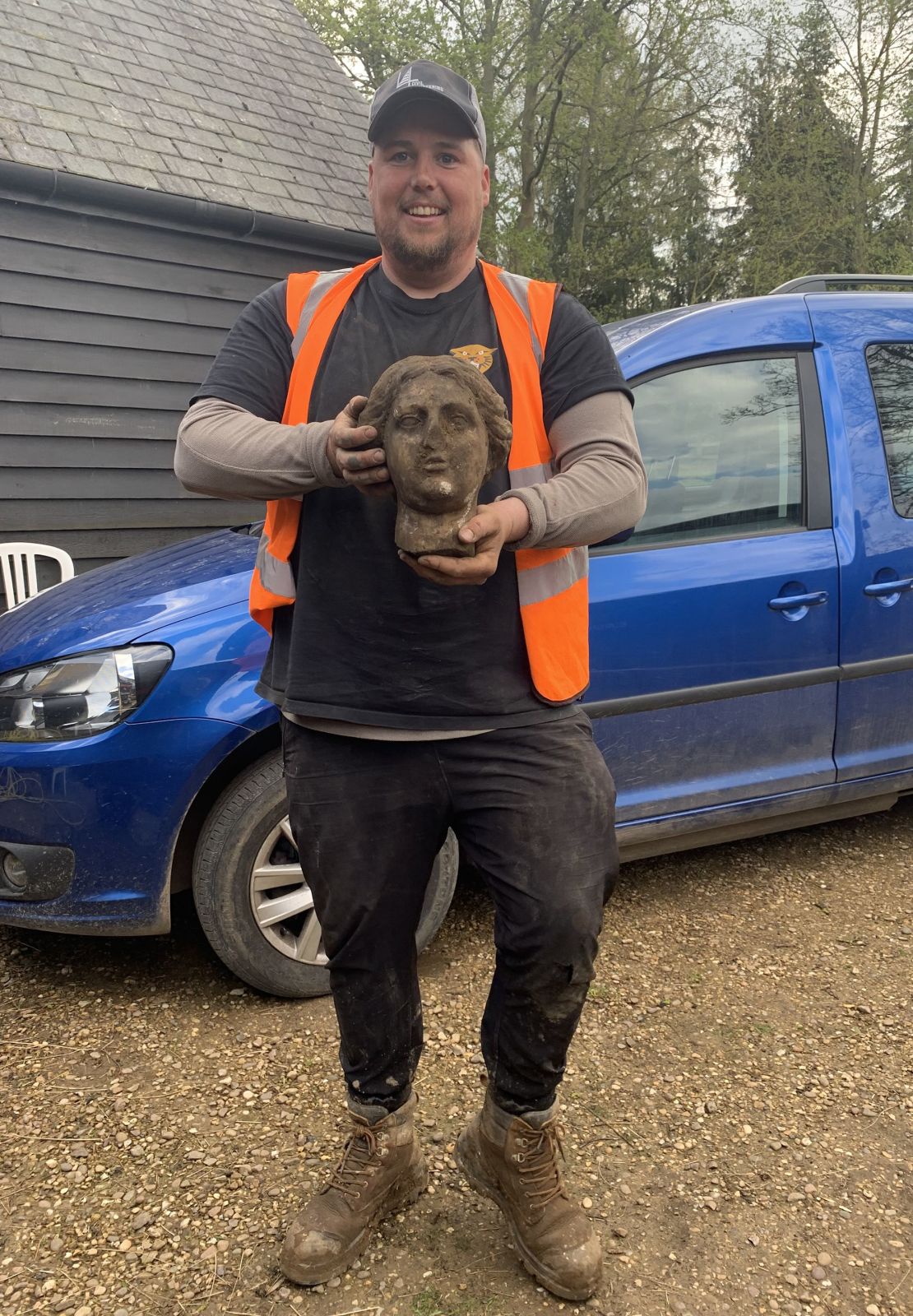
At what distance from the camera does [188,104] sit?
23.4ft

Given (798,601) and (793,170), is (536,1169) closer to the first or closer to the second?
(798,601)

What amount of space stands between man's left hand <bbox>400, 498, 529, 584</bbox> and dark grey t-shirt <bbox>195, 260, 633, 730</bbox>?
16cm

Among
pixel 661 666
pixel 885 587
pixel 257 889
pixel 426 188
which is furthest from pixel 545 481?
pixel 885 587

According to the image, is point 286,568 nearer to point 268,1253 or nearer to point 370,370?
point 370,370

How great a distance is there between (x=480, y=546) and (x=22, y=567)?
528 centimetres

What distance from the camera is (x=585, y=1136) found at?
88.6 inches

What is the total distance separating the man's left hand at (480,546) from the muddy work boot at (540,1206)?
1.08 m

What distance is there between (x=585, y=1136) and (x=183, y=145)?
6.83m

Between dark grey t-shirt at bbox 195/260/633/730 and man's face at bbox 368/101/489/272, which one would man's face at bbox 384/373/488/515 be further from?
man's face at bbox 368/101/489/272

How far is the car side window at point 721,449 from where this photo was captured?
301 centimetres

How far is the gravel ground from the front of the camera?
6.05 feet

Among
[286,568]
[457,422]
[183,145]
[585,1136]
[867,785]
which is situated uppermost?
[183,145]

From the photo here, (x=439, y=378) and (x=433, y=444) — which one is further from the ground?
(x=439, y=378)

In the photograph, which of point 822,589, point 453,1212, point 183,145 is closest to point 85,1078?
point 453,1212
